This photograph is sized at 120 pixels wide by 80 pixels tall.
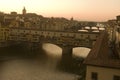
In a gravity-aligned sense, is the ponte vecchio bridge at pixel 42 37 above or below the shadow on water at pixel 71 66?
above

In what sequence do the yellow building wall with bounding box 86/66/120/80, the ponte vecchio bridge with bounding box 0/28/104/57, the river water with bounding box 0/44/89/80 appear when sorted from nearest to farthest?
the yellow building wall with bounding box 86/66/120/80, the river water with bounding box 0/44/89/80, the ponte vecchio bridge with bounding box 0/28/104/57

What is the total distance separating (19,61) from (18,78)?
31.9 ft

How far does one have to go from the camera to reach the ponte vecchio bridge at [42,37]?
44562mm

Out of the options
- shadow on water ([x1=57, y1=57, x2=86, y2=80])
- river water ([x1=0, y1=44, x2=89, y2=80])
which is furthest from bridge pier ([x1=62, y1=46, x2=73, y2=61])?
river water ([x1=0, y1=44, x2=89, y2=80])

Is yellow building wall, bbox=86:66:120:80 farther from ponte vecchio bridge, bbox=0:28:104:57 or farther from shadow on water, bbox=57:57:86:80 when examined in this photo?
ponte vecchio bridge, bbox=0:28:104:57

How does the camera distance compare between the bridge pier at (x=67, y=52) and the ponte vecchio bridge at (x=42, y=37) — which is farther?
the ponte vecchio bridge at (x=42, y=37)

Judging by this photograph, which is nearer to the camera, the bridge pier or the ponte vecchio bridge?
the bridge pier

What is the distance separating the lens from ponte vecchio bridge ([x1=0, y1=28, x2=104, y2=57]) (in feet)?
146

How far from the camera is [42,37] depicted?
48688mm

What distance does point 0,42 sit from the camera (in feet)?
148

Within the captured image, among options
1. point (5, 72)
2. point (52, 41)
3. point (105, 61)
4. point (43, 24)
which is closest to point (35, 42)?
point (52, 41)

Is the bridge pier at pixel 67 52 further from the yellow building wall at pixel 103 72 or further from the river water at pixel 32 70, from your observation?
the yellow building wall at pixel 103 72

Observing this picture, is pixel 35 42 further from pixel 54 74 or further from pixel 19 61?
pixel 54 74

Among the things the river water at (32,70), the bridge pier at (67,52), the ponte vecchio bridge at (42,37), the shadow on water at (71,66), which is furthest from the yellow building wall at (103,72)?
the ponte vecchio bridge at (42,37)
